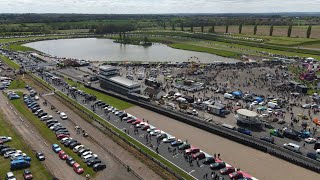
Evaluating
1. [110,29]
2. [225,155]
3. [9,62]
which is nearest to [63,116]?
[225,155]

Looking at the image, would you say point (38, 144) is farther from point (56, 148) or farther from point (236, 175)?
point (236, 175)

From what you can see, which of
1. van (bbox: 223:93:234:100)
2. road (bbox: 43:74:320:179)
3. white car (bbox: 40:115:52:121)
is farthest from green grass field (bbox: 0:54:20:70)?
van (bbox: 223:93:234:100)

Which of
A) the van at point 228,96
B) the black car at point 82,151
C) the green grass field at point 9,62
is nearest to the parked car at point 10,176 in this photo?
the black car at point 82,151

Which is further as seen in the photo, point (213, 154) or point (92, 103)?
point (92, 103)

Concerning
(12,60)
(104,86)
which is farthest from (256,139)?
(12,60)

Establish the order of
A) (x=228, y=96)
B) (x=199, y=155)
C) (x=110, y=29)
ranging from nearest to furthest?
1. (x=199, y=155)
2. (x=228, y=96)
3. (x=110, y=29)

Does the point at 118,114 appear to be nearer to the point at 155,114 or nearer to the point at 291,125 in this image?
the point at 155,114

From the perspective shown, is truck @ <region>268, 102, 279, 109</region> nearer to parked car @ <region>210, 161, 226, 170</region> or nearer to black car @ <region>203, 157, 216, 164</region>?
black car @ <region>203, 157, 216, 164</region>

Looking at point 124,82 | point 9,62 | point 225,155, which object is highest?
point 124,82

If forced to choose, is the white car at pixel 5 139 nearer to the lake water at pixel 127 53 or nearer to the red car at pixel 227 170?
the red car at pixel 227 170
